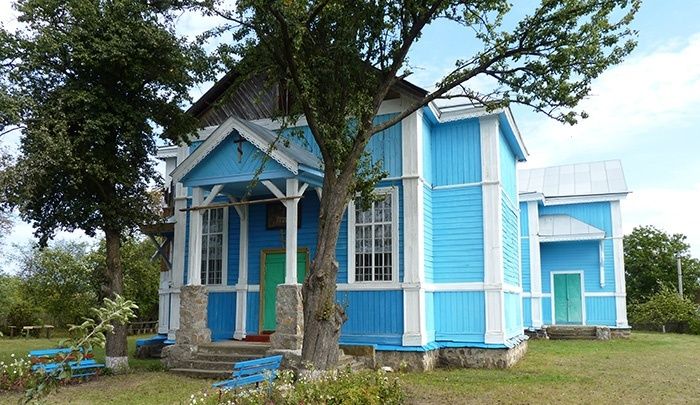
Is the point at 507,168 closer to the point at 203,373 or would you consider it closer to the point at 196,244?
the point at 196,244

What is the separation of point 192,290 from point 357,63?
19.6ft

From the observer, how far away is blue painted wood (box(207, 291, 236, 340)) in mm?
14180

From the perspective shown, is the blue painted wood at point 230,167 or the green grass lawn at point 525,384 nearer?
the green grass lawn at point 525,384

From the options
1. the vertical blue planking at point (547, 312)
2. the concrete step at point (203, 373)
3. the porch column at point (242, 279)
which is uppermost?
the porch column at point (242, 279)

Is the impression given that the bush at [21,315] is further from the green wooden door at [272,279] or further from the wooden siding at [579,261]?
the wooden siding at [579,261]

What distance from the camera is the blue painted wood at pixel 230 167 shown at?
12.3 meters

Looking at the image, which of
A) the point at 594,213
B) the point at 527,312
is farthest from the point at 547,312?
the point at 594,213

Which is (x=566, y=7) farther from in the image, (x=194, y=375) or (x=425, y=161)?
(x=194, y=375)

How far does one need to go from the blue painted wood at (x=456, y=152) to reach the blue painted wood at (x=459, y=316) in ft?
8.60

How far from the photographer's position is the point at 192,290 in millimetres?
12734

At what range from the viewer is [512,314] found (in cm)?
1522

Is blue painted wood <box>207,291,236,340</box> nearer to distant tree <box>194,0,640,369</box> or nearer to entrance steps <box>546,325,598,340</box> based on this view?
distant tree <box>194,0,640,369</box>

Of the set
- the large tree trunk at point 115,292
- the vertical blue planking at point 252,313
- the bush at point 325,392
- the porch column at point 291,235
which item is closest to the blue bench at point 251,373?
the bush at point 325,392

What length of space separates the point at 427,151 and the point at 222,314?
621 cm
